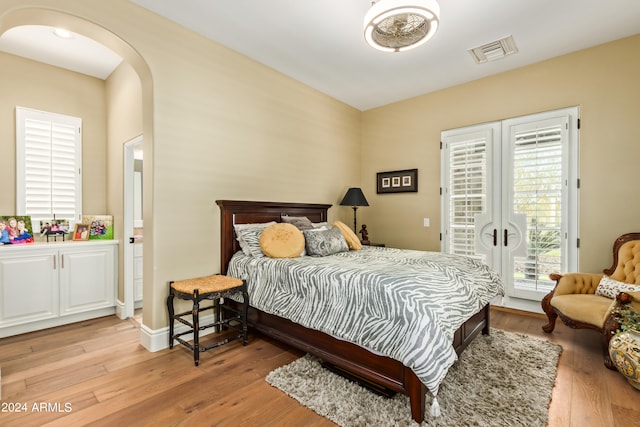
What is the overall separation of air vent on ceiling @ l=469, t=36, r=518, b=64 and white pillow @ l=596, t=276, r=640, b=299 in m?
2.44

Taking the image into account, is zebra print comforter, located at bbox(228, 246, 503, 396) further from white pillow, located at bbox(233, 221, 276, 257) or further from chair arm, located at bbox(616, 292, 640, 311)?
chair arm, located at bbox(616, 292, 640, 311)

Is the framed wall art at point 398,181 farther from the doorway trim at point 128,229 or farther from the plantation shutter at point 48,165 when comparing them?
the plantation shutter at point 48,165

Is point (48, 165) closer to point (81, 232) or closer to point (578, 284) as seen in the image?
point (81, 232)

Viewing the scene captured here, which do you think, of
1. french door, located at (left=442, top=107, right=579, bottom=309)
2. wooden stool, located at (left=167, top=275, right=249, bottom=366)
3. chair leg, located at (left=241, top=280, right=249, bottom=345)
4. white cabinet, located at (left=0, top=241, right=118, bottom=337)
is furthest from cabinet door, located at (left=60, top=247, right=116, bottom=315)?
french door, located at (left=442, top=107, right=579, bottom=309)

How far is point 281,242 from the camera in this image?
9.54ft

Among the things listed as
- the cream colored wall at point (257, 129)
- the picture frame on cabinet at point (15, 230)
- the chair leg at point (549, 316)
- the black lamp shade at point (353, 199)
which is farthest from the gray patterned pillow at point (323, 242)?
the picture frame on cabinet at point (15, 230)

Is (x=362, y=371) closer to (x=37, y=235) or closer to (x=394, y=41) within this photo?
(x=394, y=41)

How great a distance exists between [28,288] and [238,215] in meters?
2.18

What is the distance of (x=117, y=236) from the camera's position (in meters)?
3.62

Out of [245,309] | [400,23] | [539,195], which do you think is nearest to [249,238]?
[245,309]

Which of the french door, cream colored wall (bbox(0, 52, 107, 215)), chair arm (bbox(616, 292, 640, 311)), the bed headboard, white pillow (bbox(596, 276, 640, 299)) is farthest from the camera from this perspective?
the french door

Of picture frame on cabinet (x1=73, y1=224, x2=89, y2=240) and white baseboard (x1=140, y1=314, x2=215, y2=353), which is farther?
picture frame on cabinet (x1=73, y1=224, x2=89, y2=240)

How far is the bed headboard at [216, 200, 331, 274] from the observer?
3.09 metres

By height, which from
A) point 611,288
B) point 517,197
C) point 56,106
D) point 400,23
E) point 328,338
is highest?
point 400,23
